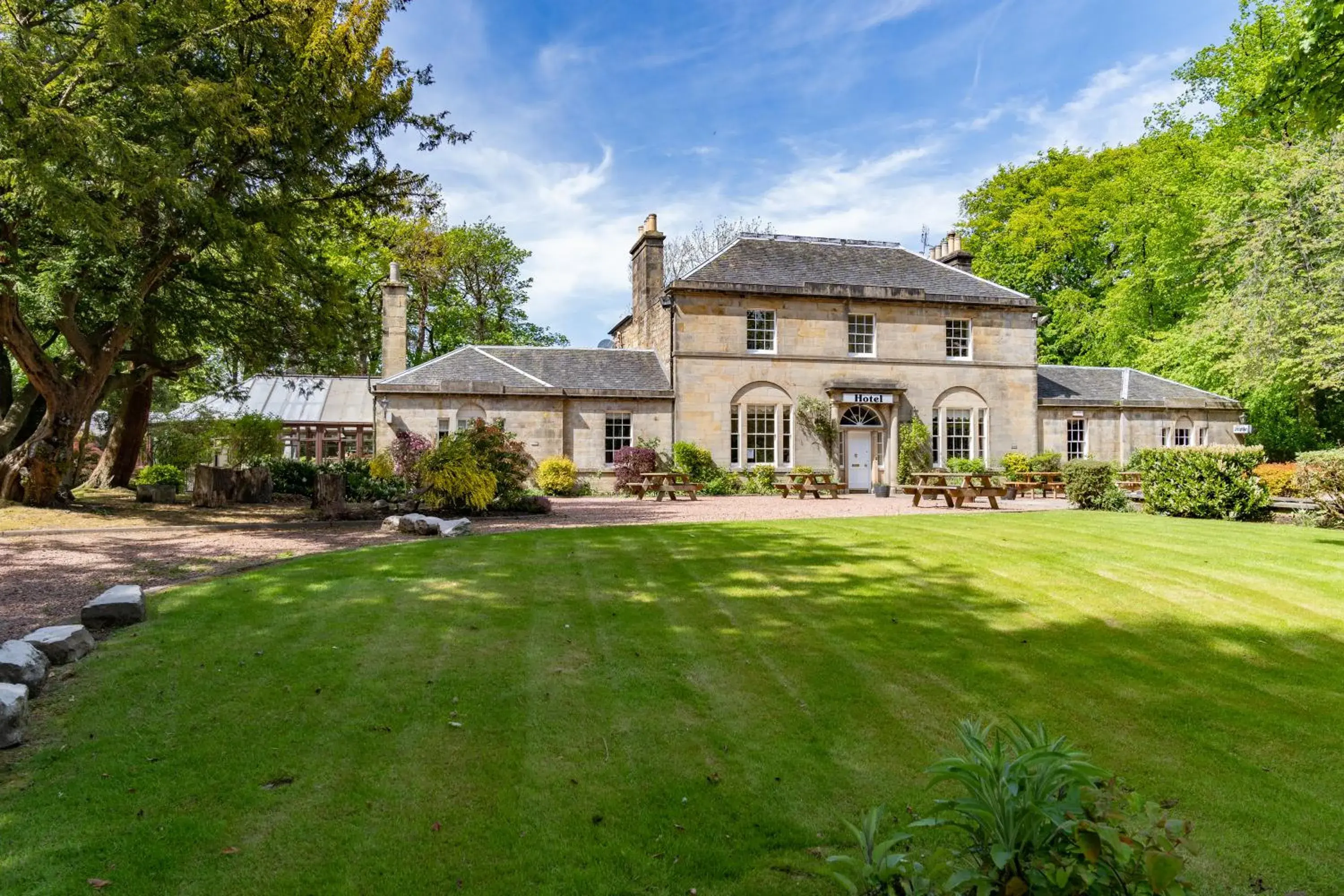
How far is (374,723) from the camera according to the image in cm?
452

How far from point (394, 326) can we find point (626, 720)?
2692cm

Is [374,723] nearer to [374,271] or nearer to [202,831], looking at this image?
[202,831]

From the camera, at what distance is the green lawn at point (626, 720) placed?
3.27 metres

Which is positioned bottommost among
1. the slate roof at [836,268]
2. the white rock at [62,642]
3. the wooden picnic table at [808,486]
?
the white rock at [62,642]

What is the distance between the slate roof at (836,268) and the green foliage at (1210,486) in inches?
493

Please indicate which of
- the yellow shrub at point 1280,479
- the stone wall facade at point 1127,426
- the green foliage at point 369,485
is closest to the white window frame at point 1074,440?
the stone wall facade at point 1127,426

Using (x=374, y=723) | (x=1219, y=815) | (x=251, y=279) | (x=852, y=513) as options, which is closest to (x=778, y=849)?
(x=1219, y=815)

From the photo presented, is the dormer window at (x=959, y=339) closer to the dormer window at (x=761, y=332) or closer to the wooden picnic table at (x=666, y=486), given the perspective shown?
the dormer window at (x=761, y=332)

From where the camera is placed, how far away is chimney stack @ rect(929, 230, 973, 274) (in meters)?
29.7

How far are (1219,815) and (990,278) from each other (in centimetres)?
4259

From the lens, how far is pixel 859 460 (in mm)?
26578

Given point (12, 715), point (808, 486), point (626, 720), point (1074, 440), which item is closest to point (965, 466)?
point (1074, 440)

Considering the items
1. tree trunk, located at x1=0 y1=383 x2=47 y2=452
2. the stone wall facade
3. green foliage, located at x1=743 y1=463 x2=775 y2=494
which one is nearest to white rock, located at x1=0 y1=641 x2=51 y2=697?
tree trunk, located at x1=0 y1=383 x2=47 y2=452

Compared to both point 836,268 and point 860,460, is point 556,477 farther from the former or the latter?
point 836,268
